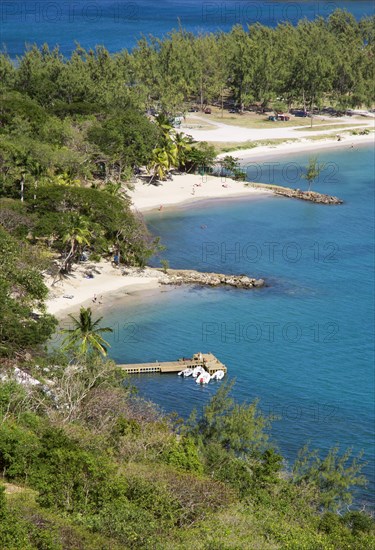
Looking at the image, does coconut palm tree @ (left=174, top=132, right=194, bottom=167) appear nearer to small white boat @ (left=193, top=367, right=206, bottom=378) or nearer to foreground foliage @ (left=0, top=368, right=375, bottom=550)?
small white boat @ (left=193, top=367, right=206, bottom=378)

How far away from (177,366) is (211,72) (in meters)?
85.1

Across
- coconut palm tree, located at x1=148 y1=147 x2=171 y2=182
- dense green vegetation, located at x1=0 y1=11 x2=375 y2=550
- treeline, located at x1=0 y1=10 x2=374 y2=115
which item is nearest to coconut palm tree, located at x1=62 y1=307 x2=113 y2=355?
dense green vegetation, located at x1=0 y1=11 x2=375 y2=550

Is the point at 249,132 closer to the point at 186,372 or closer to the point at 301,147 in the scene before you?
the point at 301,147

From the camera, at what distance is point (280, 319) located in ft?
200

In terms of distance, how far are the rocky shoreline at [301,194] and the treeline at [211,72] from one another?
18.8 metres

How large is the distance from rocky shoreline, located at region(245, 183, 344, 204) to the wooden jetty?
42627 mm

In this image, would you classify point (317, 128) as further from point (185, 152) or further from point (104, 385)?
point (104, 385)

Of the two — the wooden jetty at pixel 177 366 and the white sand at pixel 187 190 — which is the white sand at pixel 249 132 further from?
the wooden jetty at pixel 177 366

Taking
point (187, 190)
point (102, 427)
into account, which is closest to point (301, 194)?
point (187, 190)

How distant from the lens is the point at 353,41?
5969 inches

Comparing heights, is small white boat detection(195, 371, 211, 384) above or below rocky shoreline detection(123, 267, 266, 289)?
below

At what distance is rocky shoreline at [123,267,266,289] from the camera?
6662 cm

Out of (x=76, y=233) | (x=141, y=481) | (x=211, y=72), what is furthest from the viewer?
(x=211, y=72)

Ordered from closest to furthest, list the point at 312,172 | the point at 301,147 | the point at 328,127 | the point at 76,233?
the point at 76,233, the point at 312,172, the point at 301,147, the point at 328,127
